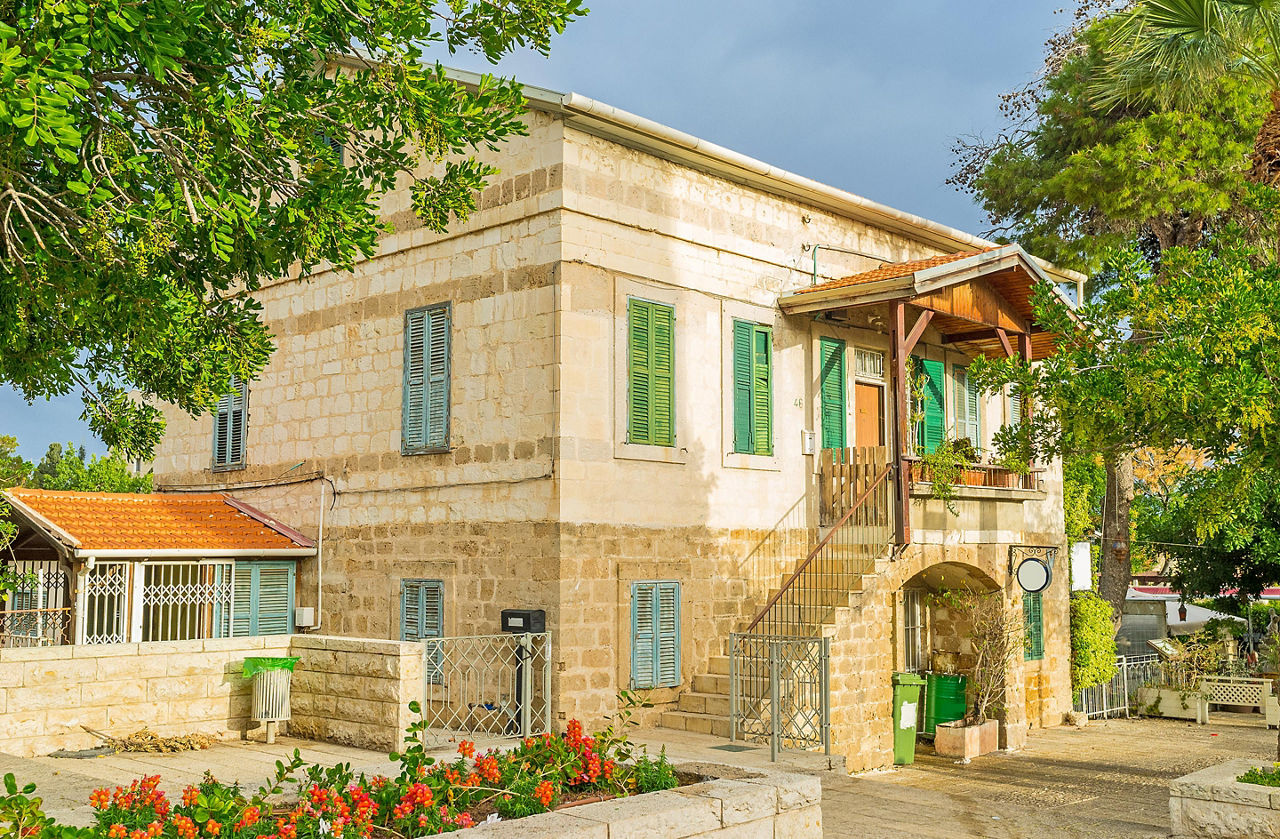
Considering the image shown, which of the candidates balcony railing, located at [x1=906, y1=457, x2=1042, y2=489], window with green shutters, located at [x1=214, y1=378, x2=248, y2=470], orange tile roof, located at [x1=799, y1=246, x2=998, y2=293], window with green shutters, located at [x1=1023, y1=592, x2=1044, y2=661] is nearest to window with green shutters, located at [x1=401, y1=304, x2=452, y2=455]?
window with green shutters, located at [x1=214, y1=378, x2=248, y2=470]

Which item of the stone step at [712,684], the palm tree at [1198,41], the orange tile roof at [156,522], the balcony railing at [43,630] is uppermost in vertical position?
the palm tree at [1198,41]

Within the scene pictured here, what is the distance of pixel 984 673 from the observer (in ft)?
52.2

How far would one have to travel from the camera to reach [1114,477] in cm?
2334

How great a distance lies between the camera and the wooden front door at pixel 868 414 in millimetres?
16020

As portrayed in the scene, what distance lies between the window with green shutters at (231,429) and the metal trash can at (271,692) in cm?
515

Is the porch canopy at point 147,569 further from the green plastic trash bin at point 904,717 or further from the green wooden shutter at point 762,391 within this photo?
the green plastic trash bin at point 904,717

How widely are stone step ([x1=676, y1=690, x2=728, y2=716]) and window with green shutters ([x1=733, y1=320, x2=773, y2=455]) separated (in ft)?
9.58

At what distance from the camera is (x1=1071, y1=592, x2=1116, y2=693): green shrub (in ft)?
62.9

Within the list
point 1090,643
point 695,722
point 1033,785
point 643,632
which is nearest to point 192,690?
point 643,632

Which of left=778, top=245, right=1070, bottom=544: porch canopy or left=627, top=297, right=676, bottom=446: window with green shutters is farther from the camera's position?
left=778, top=245, right=1070, bottom=544: porch canopy

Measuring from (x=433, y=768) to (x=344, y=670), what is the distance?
16.5ft

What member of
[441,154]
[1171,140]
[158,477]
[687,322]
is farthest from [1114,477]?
[441,154]

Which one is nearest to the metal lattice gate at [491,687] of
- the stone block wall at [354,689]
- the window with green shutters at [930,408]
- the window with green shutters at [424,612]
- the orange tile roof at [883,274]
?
the window with green shutters at [424,612]

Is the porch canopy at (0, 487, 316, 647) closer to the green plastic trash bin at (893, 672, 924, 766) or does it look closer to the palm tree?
the green plastic trash bin at (893, 672, 924, 766)
